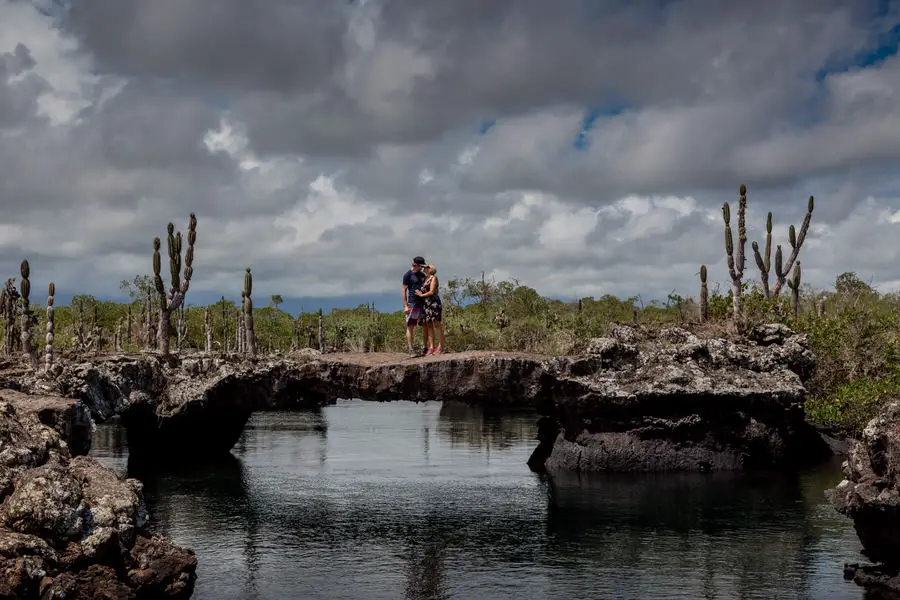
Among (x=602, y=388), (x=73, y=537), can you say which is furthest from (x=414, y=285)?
(x=73, y=537)

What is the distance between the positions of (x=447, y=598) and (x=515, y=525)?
313 inches

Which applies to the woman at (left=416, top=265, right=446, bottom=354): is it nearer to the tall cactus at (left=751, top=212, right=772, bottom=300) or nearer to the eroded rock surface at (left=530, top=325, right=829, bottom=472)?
the eroded rock surface at (left=530, top=325, right=829, bottom=472)

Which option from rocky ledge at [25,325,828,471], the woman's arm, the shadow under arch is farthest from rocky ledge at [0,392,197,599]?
rocky ledge at [25,325,828,471]

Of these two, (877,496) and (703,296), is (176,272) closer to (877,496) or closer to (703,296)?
(703,296)

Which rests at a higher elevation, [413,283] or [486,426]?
[413,283]

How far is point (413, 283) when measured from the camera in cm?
3422

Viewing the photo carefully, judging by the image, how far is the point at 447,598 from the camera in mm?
21656

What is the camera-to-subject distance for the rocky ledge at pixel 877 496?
1987 centimetres

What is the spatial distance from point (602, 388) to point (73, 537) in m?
23.5

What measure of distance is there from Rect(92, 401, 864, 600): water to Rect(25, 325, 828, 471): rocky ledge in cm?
197

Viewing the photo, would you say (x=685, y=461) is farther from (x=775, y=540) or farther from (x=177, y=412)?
(x=177, y=412)

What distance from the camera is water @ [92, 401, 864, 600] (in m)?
22.7

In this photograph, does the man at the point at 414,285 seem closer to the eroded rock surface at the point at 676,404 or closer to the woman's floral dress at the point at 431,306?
the woman's floral dress at the point at 431,306

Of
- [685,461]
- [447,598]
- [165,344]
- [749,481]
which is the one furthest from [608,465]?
[165,344]
